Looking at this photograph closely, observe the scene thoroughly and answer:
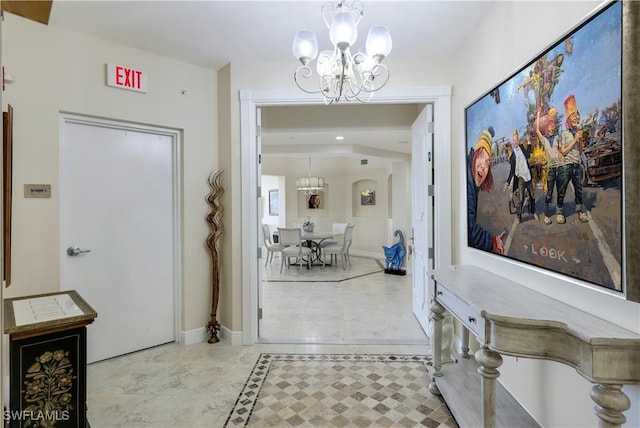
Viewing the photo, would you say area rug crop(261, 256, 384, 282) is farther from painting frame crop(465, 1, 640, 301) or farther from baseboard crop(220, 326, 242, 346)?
painting frame crop(465, 1, 640, 301)

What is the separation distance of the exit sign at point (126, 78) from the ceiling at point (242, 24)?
0.20m

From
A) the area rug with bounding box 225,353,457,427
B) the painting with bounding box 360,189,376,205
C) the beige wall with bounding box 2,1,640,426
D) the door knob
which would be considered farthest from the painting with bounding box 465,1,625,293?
the painting with bounding box 360,189,376,205

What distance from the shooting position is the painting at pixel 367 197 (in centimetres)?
891

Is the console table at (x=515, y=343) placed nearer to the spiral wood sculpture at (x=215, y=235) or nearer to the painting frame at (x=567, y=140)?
the painting frame at (x=567, y=140)

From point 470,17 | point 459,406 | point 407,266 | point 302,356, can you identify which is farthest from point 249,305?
point 407,266

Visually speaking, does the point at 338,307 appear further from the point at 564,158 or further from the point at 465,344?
the point at 564,158

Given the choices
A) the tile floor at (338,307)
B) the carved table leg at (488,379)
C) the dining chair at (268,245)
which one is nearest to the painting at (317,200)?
the dining chair at (268,245)

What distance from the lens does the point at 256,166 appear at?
10.1 ft

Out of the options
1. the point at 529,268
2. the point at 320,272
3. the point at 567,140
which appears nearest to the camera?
the point at 567,140

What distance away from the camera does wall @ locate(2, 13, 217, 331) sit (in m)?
2.30

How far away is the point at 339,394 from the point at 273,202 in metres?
8.45

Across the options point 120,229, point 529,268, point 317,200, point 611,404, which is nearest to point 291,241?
point 317,200

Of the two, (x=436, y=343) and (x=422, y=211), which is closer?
(x=436, y=343)

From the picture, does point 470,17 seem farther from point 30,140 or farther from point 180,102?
point 30,140
